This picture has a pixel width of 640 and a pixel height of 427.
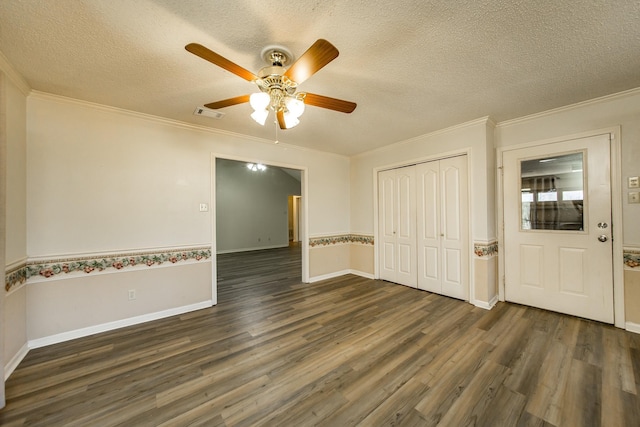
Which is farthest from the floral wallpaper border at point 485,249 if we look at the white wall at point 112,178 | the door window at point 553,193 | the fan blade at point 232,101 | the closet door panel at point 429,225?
the white wall at point 112,178

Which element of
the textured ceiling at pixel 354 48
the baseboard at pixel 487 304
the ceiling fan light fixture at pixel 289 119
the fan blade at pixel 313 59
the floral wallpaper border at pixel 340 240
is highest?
the textured ceiling at pixel 354 48

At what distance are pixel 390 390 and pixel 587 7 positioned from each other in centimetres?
272

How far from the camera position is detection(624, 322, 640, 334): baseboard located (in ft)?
7.92

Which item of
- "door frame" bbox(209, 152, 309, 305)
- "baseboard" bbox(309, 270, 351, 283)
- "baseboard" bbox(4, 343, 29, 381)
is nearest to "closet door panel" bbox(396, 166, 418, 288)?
"baseboard" bbox(309, 270, 351, 283)

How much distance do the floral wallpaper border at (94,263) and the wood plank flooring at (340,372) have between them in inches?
27.3

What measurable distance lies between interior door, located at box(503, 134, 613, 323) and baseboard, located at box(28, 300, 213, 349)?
165 inches

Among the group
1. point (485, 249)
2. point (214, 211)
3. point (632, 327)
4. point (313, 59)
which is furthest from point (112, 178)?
point (632, 327)

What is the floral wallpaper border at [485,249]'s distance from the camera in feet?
10.3

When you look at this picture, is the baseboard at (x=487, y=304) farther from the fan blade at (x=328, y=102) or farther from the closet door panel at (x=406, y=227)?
the fan blade at (x=328, y=102)

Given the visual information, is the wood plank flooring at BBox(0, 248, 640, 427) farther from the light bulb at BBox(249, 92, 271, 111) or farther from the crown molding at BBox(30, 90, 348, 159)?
the crown molding at BBox(30, 90, 348, 159)

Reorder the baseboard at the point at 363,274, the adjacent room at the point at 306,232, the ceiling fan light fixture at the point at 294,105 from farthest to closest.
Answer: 1. the baseboard at the point at 363,274
2. the ceiling fan light fixture at the point at 294,105
3. the adjacent room at the point at 306,232

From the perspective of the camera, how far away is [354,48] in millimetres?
1734

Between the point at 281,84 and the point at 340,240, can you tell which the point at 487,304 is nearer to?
the point at 340,240

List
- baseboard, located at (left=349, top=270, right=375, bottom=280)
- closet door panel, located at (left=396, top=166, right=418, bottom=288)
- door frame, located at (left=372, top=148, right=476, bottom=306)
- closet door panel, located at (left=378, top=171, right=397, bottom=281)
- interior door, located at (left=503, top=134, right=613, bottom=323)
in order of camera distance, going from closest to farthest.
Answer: interior door, located at (left=503, top=134, right=613, bottom=323)
door frame, located at (left=372, top=148, right=476, bottom=306)
closet door panel, located at (left=396, top=166, right=418, bottom=288)
closet door panel, located at (left=378, top=171, right=397, bottom=281)
baseboard, located at (left=349, top=270, right=375, bottom=280)
